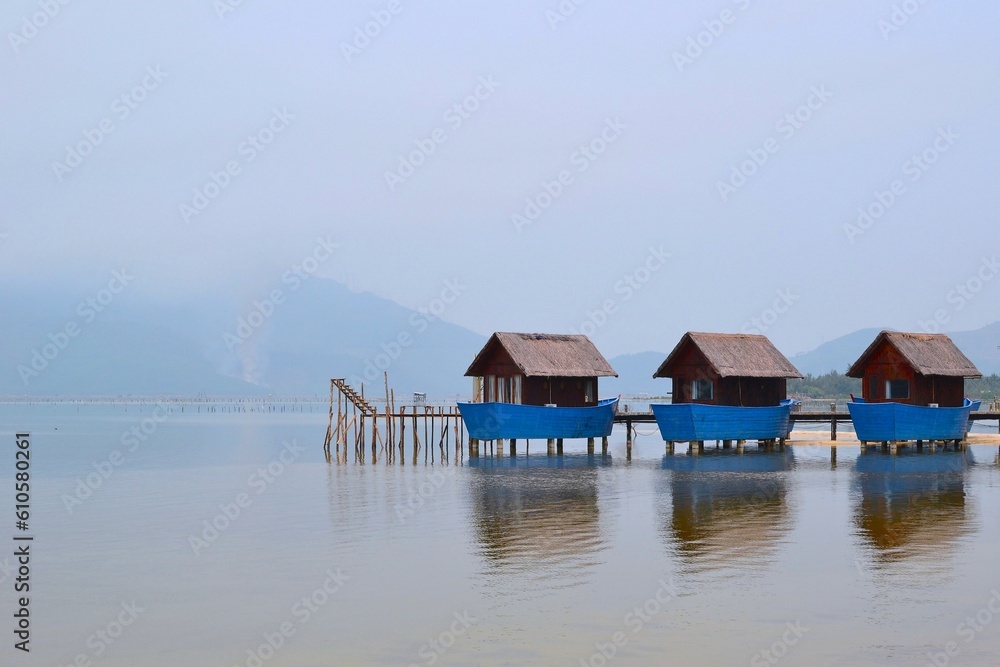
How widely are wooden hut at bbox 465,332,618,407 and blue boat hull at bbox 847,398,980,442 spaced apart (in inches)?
465

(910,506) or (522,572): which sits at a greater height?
(910,506)

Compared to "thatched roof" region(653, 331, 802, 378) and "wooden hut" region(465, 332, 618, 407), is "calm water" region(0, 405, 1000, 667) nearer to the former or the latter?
"wooden hut" region(465, 332, 618, 407)

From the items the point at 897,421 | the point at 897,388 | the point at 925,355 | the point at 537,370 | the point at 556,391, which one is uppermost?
the point at 925,355

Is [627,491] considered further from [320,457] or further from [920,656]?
[320,457]

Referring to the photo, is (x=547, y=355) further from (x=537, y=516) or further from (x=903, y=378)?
(x=537, y=516)

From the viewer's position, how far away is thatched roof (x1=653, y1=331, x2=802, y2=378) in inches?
2216

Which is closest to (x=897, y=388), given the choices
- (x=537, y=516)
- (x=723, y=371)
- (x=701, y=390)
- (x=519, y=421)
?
(x=723, y=371)

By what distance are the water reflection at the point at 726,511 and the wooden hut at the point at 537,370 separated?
22.9 ft

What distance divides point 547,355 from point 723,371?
8.21 metres

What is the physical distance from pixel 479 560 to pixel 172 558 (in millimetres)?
6568

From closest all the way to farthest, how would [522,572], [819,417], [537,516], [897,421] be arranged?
[522,572]
[537,516]
[897,421]
[819,417]

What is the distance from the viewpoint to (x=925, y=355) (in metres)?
56.2

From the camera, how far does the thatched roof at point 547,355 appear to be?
55.8 metres

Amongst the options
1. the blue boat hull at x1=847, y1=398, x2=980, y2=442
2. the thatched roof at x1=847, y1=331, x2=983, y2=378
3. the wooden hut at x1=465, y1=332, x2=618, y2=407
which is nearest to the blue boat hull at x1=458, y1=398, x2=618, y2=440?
the wooden hut at x1=465, y1=332, x2=618, y2=407
